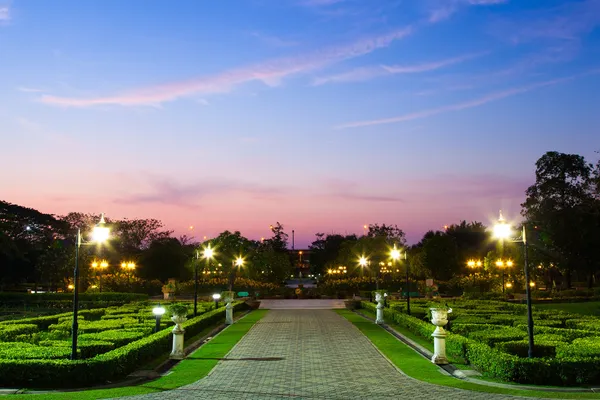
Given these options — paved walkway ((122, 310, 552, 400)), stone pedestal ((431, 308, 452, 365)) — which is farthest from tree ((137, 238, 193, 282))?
stone pedestal ((431, 308, 452, 365))

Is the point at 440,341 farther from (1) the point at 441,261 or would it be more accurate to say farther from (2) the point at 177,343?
(1) the point at 441,261

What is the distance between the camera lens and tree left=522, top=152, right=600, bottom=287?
155 feet

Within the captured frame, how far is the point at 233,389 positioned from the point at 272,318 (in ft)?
63.7

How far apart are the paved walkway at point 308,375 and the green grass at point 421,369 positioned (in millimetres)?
340

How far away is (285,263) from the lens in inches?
2512

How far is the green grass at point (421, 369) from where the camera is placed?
1105cm

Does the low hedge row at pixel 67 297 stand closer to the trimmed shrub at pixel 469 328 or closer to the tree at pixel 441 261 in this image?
the trimmed shrub at pixel 469 328

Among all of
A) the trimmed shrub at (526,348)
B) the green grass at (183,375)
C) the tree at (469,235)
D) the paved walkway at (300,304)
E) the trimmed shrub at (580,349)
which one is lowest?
the paved walkway at (300,304)

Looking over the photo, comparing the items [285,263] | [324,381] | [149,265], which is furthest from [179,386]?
[149,265]

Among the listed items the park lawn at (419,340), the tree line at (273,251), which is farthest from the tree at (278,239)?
the park lawn at (419,340)

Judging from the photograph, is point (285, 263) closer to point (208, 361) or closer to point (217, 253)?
point (217, 253)

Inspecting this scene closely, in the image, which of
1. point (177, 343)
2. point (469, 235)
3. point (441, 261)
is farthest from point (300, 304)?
point (469, 235)

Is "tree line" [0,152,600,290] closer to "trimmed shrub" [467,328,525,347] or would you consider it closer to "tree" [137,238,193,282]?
"tree" [137,238,193,282]

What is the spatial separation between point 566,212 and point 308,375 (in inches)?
1623
